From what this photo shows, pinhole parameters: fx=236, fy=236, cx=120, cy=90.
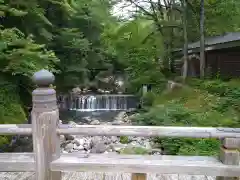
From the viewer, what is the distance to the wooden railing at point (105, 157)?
6.79 feet

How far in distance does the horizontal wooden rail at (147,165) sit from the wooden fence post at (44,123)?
10 cm

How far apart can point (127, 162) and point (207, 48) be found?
12.4 m

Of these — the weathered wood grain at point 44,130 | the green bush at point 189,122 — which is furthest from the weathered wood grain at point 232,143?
the green bush at point 189,122

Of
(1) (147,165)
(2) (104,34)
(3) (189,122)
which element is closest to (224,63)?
(3) (189,122)

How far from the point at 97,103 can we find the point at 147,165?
497 inches

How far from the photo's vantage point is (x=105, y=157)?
2.24 meters

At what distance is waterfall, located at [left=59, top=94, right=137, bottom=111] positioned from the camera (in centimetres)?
1441

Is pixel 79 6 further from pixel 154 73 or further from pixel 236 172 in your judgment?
pixel 236 172

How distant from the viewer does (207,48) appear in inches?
520

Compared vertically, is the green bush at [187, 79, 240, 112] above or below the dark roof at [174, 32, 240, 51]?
below

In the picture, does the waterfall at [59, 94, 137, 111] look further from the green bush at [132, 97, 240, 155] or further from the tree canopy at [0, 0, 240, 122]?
the green bush at [132, 97, 240, 155]

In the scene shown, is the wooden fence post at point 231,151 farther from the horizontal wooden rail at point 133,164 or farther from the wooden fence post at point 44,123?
the wooden fence post at point 44,123

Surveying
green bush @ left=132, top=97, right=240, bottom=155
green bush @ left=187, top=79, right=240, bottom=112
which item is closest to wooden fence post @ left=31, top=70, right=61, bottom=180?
green bush @ left=132, top=97, right=240, bottom=155

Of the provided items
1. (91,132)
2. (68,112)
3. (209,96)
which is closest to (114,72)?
(68,112)
